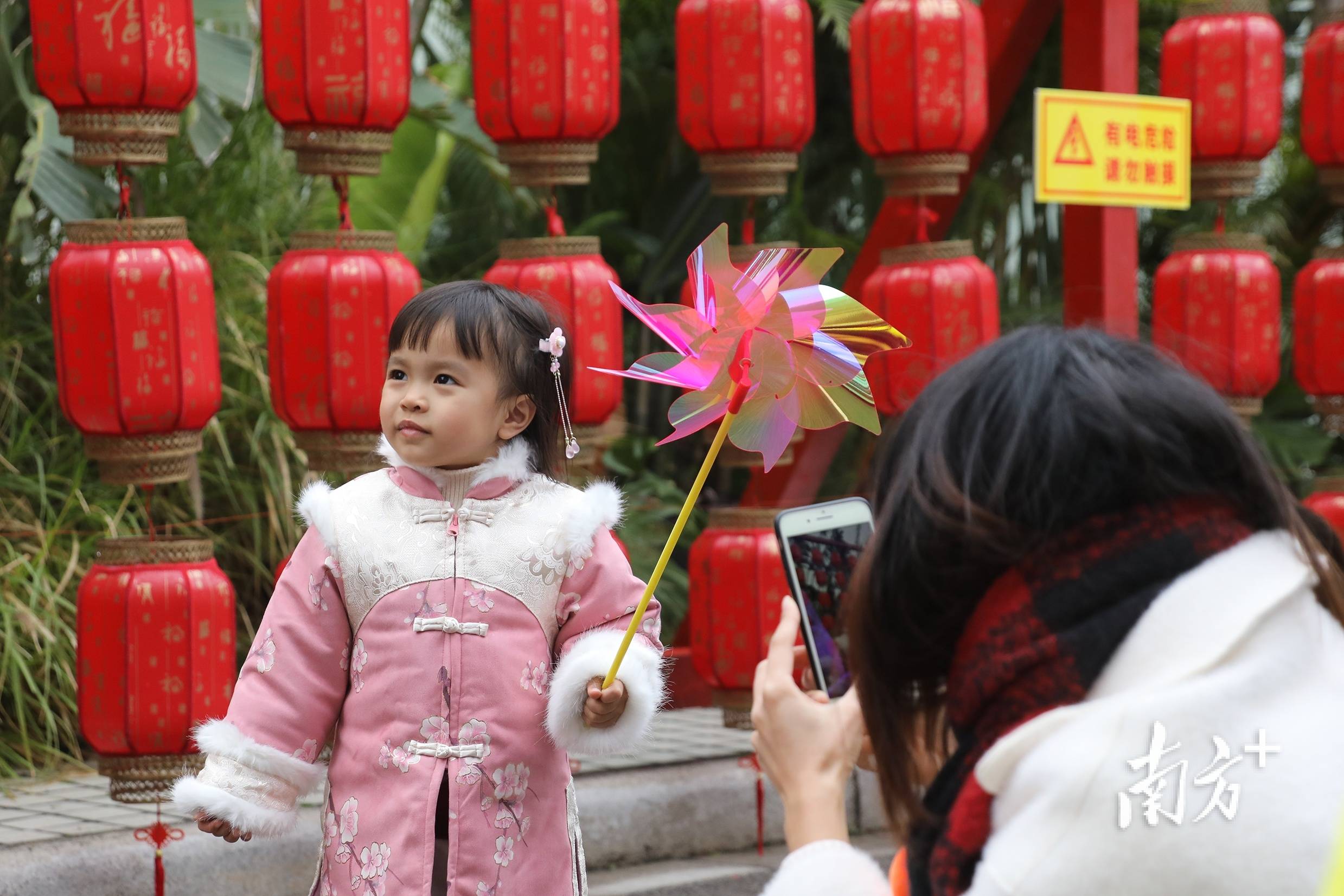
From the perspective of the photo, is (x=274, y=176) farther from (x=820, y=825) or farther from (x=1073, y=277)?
(x=820, y=825)

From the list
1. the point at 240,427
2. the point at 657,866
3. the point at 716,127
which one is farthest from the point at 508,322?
the point at 240,427

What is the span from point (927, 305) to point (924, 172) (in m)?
0.40

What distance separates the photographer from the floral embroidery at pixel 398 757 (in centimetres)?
227

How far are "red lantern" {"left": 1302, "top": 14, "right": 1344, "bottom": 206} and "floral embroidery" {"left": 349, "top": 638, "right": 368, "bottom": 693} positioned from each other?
397 cm

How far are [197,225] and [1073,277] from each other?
320cm

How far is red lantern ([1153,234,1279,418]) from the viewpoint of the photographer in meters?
4.87

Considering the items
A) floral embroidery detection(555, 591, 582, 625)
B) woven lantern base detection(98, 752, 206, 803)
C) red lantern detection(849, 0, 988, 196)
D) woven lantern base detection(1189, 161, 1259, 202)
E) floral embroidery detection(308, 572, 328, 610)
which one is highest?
red lantern detection(849, 0, 988, 196)

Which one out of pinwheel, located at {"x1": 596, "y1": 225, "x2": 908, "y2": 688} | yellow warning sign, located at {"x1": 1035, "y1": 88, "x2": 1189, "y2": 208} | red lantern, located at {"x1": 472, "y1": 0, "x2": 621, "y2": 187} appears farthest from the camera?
yellow warning sign, located at {"x1": 1035, "y1": 88, "x2": 1189, "y2": 208}

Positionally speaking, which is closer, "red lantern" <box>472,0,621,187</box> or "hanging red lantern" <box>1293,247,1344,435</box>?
"red lantern" <box>472,0,621,187</box>

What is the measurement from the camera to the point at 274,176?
20.2 feet

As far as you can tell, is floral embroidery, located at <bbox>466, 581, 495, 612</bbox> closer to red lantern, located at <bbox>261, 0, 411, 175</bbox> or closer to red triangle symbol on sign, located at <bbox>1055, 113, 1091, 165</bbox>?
red lantern, located at <bbox>261, 0, 411, 175</bbox>

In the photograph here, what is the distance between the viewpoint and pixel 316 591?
2.35 meters

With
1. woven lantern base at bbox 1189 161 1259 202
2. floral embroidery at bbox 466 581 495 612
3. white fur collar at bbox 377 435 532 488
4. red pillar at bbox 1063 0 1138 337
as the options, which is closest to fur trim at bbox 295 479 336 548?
white fur collar at bbox 377 435 532 488

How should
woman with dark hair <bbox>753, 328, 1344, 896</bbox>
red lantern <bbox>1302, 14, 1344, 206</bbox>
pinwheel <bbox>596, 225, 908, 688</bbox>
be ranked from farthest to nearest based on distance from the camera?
red lantern <bbox>1302, 14, 1344, 206</bbox> → pinwheel <bbox>596, 225, 908, 688</bbox> → woman with dark hair <bbox>753, 328, 1344, 896</bbox>
